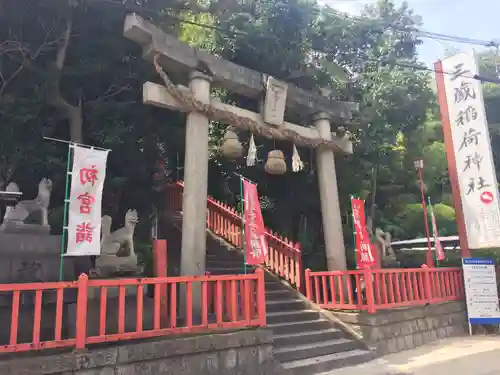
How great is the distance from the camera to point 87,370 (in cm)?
446

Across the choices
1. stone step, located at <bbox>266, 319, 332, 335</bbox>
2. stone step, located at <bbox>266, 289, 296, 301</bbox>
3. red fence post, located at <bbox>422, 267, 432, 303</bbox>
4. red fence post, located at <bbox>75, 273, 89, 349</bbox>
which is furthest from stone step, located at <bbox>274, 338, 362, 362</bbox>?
red fence post, located at <bbox>75, 273, 89, 349</bbox>

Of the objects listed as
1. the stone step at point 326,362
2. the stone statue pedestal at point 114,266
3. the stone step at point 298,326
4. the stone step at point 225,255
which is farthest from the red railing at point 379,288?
the stone statue pedestal at point 114,266

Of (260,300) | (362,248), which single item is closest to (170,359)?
(260,300)

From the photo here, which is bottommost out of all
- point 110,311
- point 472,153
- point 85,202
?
point 110,311

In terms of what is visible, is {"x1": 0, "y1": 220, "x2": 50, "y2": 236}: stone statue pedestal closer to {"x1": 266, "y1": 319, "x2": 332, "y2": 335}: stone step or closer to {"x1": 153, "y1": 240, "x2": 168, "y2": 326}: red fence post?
{"x1": 153, "y1": 240, "x2": 168, "y2": 326}: red fence post

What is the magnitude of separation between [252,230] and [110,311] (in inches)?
95.1

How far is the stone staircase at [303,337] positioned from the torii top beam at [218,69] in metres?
3.88

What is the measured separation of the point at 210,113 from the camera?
7410 millimetres

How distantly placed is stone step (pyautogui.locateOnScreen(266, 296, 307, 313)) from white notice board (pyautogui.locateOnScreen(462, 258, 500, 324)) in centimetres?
430

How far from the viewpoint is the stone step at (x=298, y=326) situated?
23.7ft

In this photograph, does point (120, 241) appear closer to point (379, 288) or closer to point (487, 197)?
point (379, 288)

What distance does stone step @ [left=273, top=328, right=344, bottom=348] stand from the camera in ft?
22.5

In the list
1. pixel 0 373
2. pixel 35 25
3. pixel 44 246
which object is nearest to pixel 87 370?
pixel 0 373

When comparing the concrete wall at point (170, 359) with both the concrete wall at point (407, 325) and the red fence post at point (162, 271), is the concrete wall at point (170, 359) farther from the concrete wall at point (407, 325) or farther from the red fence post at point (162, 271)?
the concrete wall at point (407, 325)
